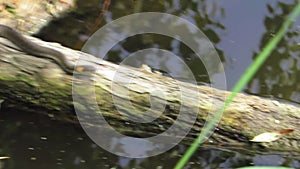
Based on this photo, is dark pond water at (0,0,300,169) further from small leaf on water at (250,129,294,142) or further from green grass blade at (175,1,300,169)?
green grass blade at (175,1,300,169)

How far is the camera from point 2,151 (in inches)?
101

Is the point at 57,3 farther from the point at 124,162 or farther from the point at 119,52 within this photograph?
the point at 124,162

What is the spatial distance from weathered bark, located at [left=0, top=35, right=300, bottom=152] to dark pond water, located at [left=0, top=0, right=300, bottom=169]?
0.10m

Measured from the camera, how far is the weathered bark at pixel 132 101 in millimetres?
2543

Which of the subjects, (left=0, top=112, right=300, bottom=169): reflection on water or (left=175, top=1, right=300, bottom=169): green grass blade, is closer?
(left=175, top=1, right=300, bottom=169): green grass blade

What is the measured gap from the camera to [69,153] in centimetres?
262

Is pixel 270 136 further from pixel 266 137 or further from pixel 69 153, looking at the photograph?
pixel 69 153

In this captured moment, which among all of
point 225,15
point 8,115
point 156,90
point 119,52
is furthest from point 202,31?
point 8,115

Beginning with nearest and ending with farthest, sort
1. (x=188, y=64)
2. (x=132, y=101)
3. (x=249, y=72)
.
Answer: (x=249, y=72) < (x=132, y=101) < (x=188, y=64)

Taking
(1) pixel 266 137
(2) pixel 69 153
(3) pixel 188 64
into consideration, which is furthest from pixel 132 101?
(3) pixel 188 64

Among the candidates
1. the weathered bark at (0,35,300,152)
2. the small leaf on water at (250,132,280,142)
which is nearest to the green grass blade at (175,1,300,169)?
the weathered bark at (0,35,300,152)

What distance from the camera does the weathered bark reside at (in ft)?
8.34

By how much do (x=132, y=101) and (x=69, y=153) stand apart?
441 millimetres

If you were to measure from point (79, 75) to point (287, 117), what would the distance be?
1.14 meters
